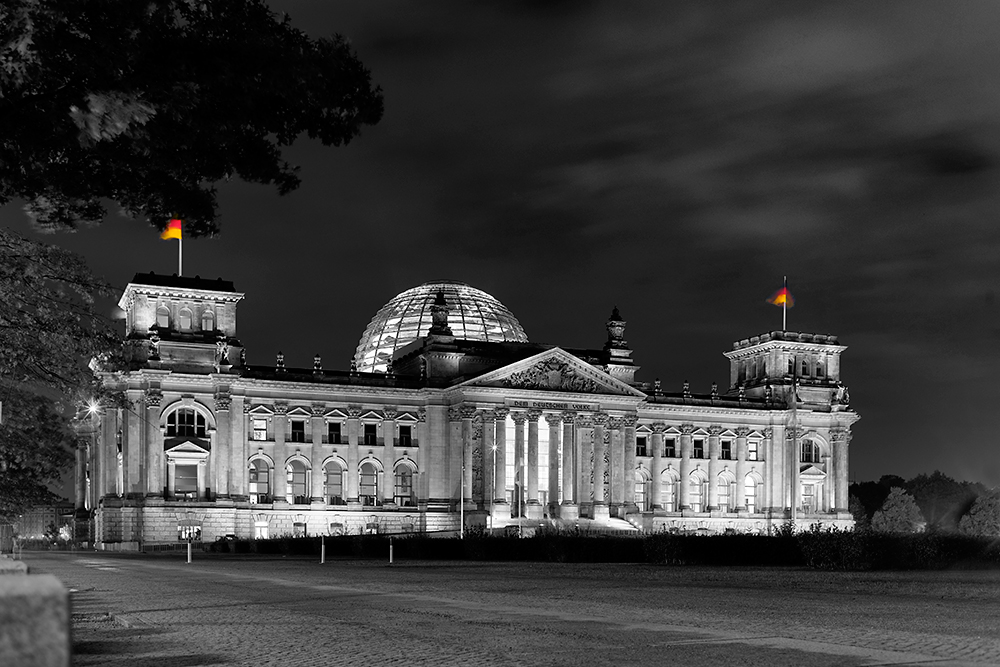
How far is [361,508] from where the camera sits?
11294 cm

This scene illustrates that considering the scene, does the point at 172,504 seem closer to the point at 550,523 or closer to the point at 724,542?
the point at 550,523

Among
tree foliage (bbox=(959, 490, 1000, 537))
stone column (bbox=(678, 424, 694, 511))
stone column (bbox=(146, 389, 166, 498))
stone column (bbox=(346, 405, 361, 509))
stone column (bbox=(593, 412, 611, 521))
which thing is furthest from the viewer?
stone column (bbox=(678, 424, 694, 511))

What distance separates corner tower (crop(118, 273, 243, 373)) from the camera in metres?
106

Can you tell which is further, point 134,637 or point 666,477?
point 666,477

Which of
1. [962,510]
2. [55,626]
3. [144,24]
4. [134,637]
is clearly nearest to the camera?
[55,626]

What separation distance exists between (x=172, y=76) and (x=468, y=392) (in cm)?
9860

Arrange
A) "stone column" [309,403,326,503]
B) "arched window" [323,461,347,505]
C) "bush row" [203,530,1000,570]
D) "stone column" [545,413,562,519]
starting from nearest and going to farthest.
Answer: "bush row" [203,530,1000,570]
"stone column" [309,403,326,503]
"arched window" [323,461,347,505]
"stone column" [545,413,562,519]

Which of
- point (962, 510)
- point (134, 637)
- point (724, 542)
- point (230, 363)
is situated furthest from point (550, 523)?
point (134, 637)

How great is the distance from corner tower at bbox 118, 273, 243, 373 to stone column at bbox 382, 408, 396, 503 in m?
15.2

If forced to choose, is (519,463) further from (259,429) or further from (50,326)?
(50,326)

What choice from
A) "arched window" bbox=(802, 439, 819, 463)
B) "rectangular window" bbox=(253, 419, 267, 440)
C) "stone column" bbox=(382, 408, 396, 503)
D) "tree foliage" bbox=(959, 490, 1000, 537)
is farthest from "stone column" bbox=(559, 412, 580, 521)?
"tree foliage" bbox=(959, 490, 1000, 537)

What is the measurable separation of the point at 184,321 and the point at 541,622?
9233 centimetres

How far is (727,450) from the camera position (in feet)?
429

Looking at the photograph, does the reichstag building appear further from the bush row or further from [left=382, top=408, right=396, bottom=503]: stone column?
the bush row
